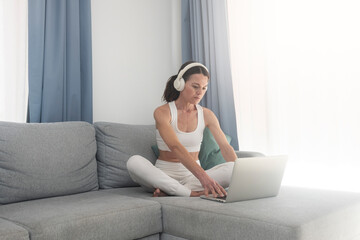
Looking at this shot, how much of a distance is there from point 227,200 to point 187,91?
83 centimetres

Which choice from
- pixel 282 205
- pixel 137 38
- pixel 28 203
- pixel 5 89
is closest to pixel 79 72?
pixel 5 89

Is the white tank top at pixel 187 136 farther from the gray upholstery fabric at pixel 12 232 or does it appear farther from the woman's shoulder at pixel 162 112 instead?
the gray upholstery fabric at pixel 12 232

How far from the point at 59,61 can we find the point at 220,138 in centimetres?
130

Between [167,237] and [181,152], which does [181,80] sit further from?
[167,237]

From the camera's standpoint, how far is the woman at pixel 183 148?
2174 mm

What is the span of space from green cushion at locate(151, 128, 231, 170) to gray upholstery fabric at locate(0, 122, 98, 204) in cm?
74

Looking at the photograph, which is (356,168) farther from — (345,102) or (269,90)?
(269,90)

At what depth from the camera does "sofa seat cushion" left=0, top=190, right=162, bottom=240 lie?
5.39 ft

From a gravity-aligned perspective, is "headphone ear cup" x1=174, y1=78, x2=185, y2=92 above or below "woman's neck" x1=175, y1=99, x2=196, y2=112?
above

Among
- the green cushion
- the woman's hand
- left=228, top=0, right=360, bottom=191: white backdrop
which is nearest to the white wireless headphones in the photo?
the green cushion

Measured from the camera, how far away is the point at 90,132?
2.61m

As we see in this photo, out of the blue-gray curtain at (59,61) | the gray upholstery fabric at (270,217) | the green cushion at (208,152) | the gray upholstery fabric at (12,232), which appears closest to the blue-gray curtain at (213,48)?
the green cushion at (208,152)

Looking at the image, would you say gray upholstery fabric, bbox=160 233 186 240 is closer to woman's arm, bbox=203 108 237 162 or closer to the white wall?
woman's arm, bbox=203 108 237 162

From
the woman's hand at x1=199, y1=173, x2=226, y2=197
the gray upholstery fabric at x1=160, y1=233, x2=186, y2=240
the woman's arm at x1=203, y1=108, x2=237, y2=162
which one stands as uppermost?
the woman's arm at x1=203, y1=108, x2=237, y2=162
